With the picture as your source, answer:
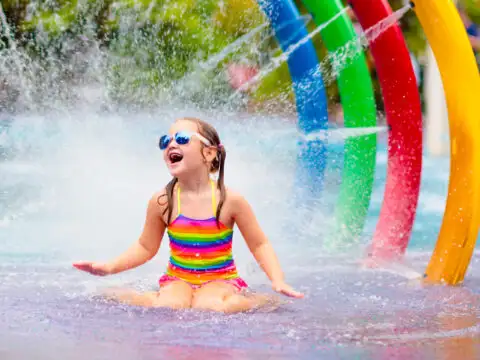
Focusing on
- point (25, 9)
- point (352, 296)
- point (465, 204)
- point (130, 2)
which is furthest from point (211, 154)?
point (25, 9)

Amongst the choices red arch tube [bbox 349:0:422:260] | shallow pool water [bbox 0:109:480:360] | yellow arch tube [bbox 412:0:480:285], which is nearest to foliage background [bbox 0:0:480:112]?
shallow pool water [bbox 0:109:480:360]

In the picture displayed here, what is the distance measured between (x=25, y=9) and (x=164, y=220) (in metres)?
8.42

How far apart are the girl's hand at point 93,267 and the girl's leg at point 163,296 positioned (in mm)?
124

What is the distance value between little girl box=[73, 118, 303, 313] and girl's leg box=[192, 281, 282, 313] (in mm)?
12

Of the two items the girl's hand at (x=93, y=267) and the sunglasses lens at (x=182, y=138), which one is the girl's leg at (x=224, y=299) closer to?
the girl's hand at (x=93, y=267)

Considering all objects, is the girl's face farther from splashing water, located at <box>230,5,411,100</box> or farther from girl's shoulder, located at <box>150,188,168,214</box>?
splashing water, located at <box>230,5,411,100</box>

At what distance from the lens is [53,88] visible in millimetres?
12891

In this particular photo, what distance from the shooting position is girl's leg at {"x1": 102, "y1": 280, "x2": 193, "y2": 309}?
4.90m

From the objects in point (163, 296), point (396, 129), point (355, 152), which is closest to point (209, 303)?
point (163, 296)

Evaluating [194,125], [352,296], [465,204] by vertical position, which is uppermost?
[194,125]

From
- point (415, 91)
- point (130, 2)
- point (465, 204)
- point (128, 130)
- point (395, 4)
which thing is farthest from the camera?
point (395, 4)

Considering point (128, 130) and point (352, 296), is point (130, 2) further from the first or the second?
point (352, 296)

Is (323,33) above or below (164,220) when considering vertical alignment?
above

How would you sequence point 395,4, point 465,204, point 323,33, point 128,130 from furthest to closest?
1. point 395,4
2. point 128,130
3. point 323,33
4. point 465,204
